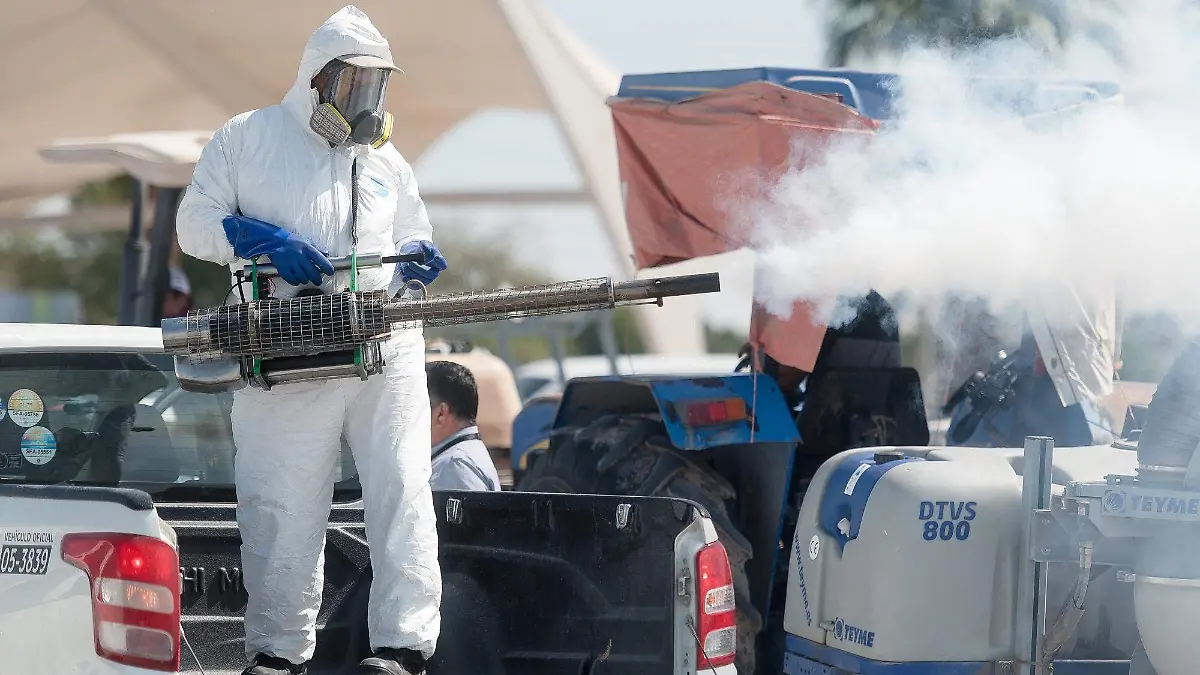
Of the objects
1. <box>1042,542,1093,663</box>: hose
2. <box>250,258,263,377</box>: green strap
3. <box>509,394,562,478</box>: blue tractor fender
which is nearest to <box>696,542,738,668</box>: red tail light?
<box>1042,542,1093,663</box>: hose

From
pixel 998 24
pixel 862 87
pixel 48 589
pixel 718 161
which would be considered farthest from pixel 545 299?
pixel 998 24

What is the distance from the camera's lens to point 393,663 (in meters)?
3.97

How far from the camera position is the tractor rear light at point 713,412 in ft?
19.1

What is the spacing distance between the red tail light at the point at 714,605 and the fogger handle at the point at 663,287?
2.17 feet

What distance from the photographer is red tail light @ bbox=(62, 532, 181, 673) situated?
3148mm

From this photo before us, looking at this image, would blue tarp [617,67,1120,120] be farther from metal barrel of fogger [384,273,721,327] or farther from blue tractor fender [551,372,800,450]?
metal barrel of fogger [384,273,721,327]

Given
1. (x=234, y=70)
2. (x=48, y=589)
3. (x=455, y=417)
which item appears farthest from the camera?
(x=234, y=70)

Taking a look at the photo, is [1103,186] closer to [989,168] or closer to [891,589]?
[989,168]

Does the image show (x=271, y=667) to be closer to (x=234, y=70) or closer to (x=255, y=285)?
(x=255, y=285)

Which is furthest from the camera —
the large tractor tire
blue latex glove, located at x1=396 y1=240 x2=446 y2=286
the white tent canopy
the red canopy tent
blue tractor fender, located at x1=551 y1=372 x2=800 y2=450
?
the white tent canopy

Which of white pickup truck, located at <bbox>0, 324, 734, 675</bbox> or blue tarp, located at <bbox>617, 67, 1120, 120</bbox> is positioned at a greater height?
blue tarp, located at <bbox>617, 67, 1120, 120</bbox>

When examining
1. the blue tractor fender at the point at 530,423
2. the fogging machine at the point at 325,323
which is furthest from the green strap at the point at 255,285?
the blue tractor fender at the point at 530,423

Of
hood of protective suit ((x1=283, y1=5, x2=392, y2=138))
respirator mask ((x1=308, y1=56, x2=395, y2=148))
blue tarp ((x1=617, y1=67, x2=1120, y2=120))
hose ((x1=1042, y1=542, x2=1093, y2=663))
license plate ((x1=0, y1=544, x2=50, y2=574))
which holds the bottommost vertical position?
hose ((x1=1042, y1=542, x2=1093, y2=663))

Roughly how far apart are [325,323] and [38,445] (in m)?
1.03
